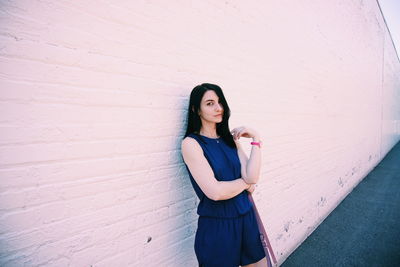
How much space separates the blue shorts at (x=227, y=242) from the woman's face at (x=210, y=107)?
2.48 ft

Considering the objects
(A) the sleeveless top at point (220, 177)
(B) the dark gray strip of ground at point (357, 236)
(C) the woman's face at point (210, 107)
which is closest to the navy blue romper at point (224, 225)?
(A) the sleeveless top at point (220, 177)

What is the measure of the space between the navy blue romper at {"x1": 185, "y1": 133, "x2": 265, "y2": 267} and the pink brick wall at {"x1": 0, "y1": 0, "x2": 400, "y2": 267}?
8.7 inches

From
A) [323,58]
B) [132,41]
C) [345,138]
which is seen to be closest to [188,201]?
[132,41]

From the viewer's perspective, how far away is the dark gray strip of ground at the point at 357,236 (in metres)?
3.03

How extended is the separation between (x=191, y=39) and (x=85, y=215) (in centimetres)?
144

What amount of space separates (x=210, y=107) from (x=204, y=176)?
546 millimetres

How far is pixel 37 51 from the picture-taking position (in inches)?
42.6

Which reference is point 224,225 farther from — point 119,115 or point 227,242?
point 119,115

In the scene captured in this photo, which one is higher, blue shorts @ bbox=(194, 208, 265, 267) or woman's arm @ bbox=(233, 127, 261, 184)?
woman's arm @ bbox=(233, 127, 261, 184)

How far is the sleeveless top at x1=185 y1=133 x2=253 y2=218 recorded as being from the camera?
1659 millimetres

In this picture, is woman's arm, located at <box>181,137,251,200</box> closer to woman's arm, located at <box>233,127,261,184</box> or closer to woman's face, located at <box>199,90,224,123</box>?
woman's arm, located at <box>233,127,261,184</box>

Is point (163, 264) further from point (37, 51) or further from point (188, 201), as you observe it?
point (37, 51)


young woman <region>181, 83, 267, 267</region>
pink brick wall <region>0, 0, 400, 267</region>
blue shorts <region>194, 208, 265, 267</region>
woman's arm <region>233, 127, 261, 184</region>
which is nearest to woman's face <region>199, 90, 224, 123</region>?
young woman <region>181, 83, 267, 267</region>

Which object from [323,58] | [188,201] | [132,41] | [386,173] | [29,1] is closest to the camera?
[29,1]
